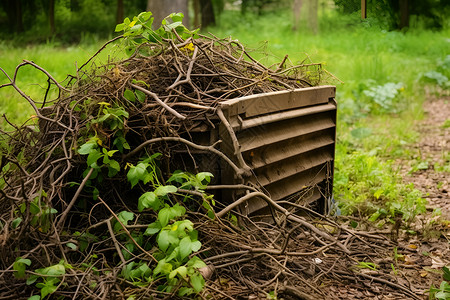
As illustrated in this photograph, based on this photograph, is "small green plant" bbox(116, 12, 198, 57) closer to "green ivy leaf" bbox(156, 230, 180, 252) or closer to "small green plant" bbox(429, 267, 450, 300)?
"green ivy leaf" bbox(156, 230, 180, 252)

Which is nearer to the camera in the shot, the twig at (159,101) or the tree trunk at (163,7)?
the twig at (159,101)

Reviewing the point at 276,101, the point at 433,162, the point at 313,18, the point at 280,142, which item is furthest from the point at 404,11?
the point at 313,18

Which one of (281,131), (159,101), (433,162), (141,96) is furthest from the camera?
(433,162)

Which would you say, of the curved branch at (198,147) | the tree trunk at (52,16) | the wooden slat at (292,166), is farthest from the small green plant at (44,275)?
the tree trunk at (52,16)

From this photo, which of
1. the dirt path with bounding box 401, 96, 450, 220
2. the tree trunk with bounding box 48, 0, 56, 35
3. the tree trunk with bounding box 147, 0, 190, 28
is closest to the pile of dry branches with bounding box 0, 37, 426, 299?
the dirt path with bounding box 401, 96, 450, 220

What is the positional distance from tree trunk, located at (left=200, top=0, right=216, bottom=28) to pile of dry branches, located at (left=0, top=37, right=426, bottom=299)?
1448 centimetres

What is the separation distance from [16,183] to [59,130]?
0.40 metres

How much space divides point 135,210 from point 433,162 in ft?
14.2

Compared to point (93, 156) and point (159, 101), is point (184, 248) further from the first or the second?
point (159, 101)

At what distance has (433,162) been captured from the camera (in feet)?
20.1

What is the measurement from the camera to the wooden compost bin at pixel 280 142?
305cm

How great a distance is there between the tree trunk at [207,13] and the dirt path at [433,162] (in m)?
10.5

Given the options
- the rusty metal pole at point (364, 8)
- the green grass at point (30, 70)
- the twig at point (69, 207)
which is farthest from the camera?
the green grass at point (30, 70)

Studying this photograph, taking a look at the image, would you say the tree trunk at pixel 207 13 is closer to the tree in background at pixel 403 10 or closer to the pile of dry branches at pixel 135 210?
the tree in background at pixel 403 10
